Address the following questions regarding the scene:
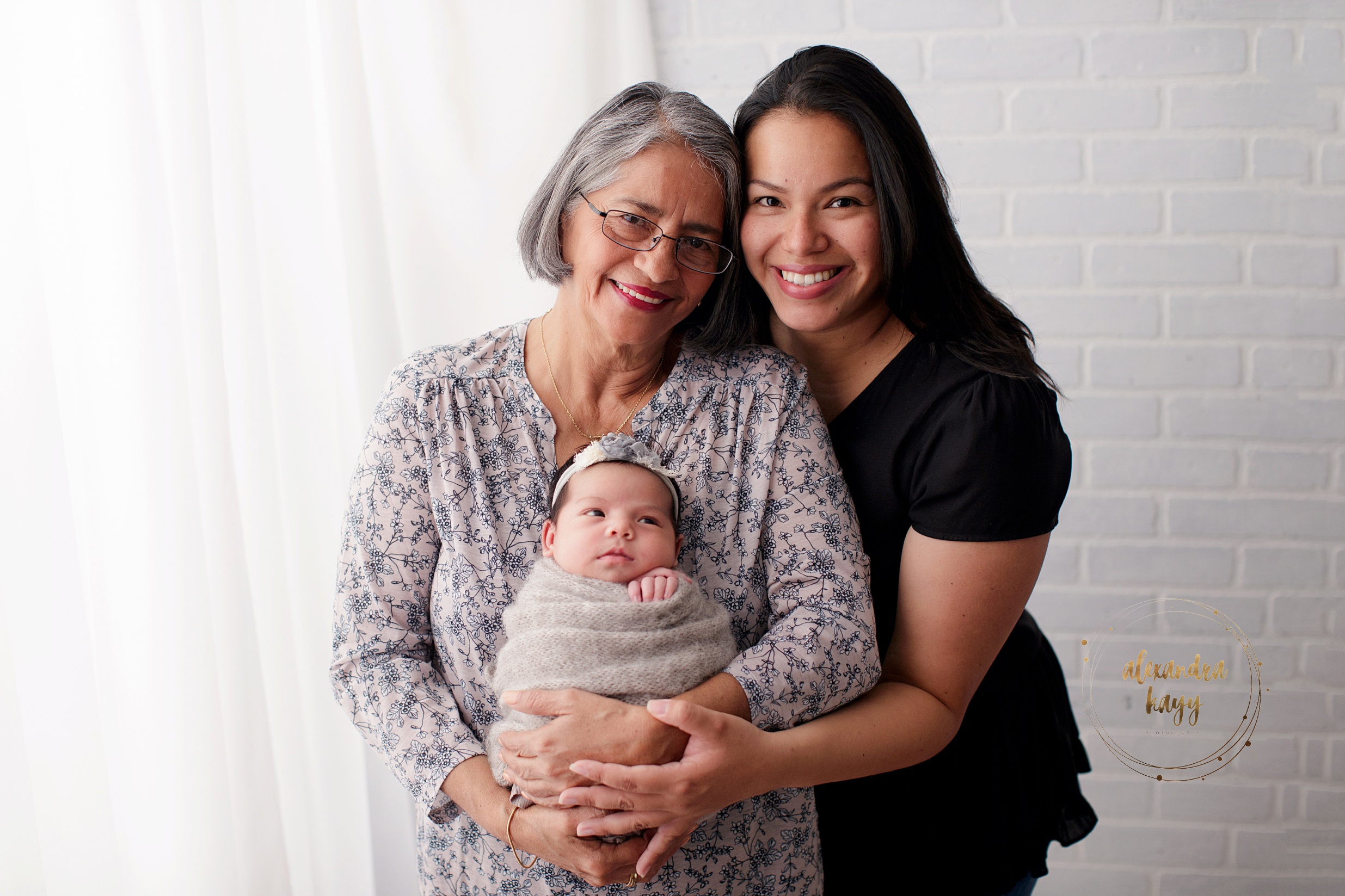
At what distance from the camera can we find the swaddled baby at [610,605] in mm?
1222

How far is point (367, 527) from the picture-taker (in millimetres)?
1342

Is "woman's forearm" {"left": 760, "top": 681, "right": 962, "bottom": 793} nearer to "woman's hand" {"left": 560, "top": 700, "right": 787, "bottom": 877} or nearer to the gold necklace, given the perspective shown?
"woman's hand" {"left": 560, "top": 700, "right": 787, "bottom": 877}

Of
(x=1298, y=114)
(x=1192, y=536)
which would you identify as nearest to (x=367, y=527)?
(x=1192, y=536)

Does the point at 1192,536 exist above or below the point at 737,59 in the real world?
below

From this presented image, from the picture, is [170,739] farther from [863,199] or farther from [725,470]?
[863,199]

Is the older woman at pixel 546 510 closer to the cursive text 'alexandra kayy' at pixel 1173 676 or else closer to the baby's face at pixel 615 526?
the baby's face at pixel 615 526

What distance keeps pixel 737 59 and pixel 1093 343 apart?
3.82 ft

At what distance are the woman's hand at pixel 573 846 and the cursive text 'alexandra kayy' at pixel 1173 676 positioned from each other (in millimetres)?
1757

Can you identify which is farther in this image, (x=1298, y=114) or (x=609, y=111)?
(x=1298, y=114)

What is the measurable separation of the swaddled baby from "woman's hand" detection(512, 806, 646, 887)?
4 centimetres

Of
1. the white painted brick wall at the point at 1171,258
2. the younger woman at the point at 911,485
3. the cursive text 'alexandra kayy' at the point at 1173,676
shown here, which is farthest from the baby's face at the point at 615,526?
the cursive text 'alexandra kayy' at the point at 1173,676

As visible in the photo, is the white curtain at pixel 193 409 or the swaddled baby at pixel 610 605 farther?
the swaddled baby at pixel 610 605

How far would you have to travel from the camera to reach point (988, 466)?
138 centimetres

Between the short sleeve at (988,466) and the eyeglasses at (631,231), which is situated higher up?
the eyeglasses at (631,231)
